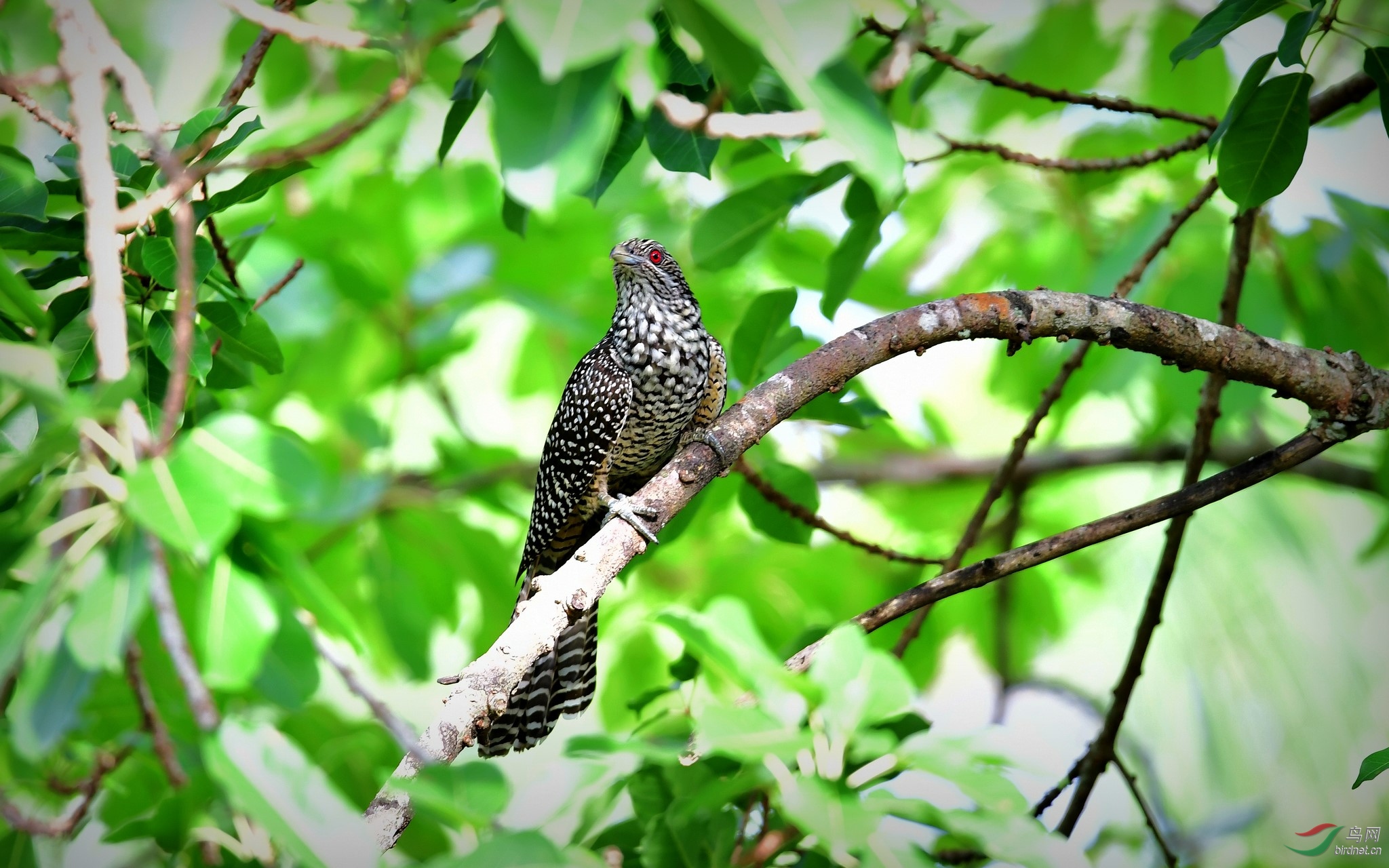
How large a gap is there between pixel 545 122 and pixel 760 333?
1810 millimetres

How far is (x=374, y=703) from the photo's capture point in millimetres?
2027

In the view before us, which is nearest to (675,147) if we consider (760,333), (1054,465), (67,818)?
(760,333)

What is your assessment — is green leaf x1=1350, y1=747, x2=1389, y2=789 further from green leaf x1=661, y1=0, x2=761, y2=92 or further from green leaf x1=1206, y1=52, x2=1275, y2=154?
green leaf x1=661, y1=0, x2=761, y2=92

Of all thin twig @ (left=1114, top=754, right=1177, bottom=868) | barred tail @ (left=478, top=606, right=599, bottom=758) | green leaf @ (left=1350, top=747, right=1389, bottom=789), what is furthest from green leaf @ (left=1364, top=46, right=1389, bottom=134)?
barred tail @ (left=478, top=606, right=599, bottom=758)

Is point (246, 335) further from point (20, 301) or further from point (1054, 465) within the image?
point (1054, 465)

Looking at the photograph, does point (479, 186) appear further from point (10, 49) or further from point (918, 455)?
point (918, 455)

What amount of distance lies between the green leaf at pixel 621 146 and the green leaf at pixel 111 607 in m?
1.46

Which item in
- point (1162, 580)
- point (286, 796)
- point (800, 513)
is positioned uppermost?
point (800, 513)

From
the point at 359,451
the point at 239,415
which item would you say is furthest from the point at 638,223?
the point at 239,415

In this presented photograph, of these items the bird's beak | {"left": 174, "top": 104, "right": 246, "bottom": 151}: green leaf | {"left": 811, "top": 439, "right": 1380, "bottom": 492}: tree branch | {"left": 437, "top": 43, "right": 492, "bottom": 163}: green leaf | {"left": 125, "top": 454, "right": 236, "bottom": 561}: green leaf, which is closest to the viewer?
{"left": 125, "top": 454, "right": 236, "bottom": 561}: green leaf

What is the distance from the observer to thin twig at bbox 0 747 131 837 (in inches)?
73.1

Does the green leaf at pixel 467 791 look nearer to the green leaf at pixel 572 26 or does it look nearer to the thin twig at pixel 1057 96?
the green leaf at pixel 572 26

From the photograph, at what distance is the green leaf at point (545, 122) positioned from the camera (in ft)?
5.19

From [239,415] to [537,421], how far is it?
538 cm
